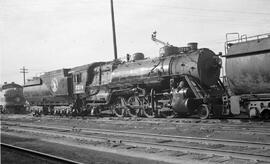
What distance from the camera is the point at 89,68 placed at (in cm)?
2552

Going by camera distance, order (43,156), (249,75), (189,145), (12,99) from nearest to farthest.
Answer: (43,156) → (189,145) → (249,75) → (12,99)

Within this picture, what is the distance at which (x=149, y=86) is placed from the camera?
2016cm

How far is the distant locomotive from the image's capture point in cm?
4247

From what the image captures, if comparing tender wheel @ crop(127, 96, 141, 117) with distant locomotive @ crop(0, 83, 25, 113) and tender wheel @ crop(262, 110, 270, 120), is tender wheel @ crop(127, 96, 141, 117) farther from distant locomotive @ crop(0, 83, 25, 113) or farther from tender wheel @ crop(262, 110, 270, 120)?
distant locomotive @ crop(0, 83, 25, 113)

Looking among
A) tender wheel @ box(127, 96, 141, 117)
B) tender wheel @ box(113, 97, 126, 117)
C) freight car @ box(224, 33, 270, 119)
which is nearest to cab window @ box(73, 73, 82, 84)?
tender wheel @ box(113, 97, 126, 117)

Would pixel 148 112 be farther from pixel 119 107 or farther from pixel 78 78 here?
pixel 78 78

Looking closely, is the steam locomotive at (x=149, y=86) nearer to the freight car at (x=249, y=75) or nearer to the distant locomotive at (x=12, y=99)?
the freight car at (x=249, y=75)

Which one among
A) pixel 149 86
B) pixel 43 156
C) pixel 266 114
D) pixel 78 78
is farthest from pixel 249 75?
pixel 78 78

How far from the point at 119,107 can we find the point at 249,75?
10294mm

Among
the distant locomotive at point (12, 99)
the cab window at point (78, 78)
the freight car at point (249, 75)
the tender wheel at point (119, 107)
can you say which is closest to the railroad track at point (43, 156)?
the freight car at point (249, 75)

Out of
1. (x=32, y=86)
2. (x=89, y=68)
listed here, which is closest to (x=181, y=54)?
(x=89, y=68)

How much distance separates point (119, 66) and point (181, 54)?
557cm

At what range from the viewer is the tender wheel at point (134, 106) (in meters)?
20.8

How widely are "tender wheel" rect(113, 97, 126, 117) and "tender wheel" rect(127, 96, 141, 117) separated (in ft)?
1.92
